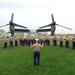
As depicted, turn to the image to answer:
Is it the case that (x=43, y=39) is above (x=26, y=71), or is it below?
above

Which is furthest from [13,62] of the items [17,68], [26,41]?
[26,41]

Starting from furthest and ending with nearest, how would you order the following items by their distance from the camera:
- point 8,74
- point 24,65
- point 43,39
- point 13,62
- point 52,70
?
1. point 43,39
2. point 13,62
3. point 24,65
4. point 52,70
5. point 8,74

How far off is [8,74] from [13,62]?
137 inches

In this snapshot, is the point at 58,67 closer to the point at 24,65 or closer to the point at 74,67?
the point at 74,67

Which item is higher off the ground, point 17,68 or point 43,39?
point 43,39

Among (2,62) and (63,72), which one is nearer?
(63,72)

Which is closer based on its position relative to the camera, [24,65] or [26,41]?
[24,65]

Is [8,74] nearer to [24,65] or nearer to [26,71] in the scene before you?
[26,71]

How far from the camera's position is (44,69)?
14.1 m

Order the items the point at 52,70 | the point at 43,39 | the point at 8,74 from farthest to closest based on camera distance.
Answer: the point at 43,39 → the point at 52,70 → the point at 8,74

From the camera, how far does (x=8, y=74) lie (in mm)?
12891

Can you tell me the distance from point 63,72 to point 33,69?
7.50 ft

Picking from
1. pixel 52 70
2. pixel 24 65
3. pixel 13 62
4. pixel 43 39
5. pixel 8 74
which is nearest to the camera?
pixel 8 74

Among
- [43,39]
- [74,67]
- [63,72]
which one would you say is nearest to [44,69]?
[63,72]
